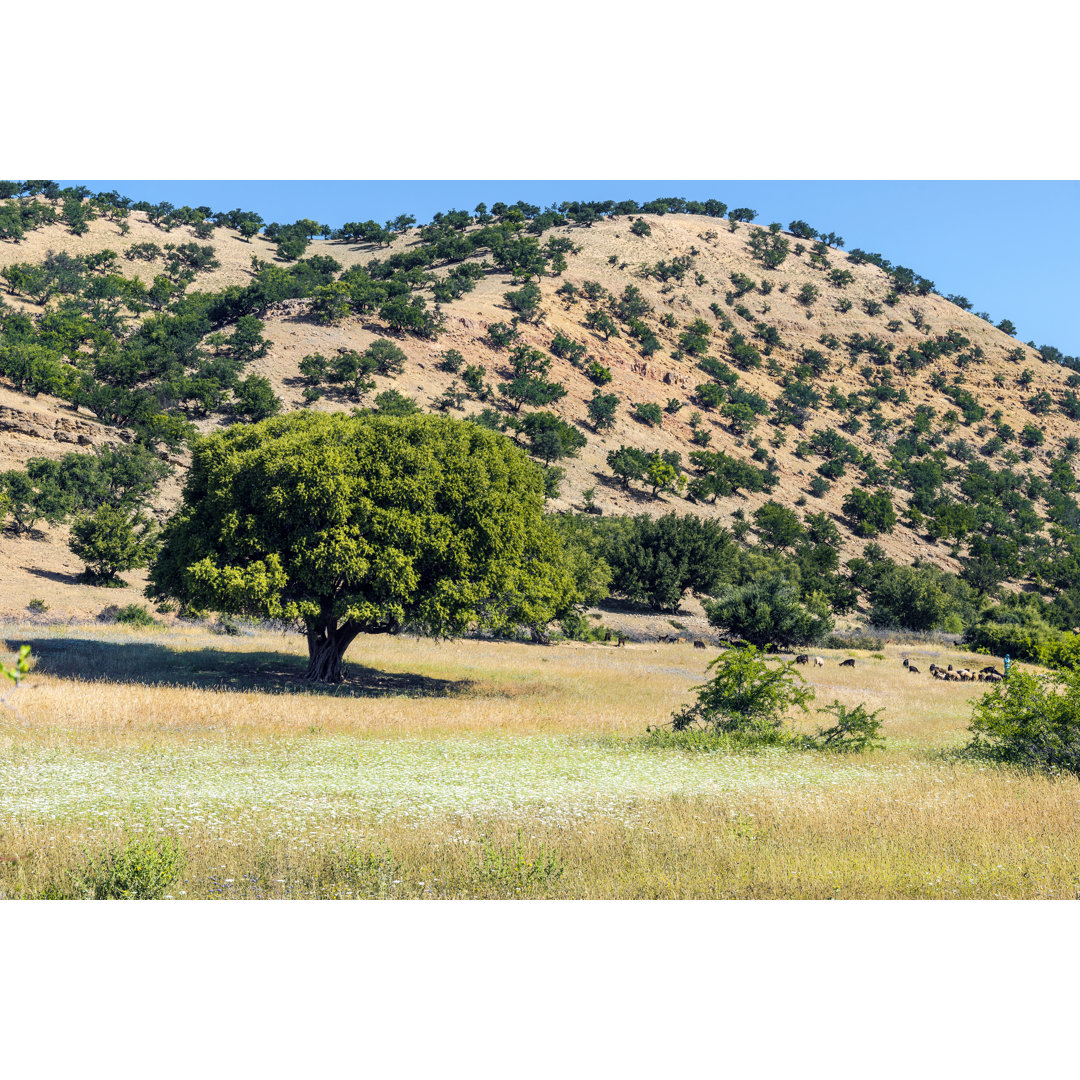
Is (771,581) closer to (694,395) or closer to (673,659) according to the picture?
(673,659)

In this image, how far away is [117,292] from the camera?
97500mm

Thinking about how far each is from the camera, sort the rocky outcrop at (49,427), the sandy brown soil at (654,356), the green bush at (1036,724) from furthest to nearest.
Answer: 1. the sandy brown soil at (654,356)
2. the rocky outcrop at (49,427)
3. the green bush at (1036,724)

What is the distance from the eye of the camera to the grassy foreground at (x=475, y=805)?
873 centimetres

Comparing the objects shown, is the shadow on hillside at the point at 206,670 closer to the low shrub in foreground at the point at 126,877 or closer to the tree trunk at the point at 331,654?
the tree trunk at the point at 331,654

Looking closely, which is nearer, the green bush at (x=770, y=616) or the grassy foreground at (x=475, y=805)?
the grassy foreground at (x=475, y=805)

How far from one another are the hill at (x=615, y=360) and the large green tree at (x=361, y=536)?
27803mm

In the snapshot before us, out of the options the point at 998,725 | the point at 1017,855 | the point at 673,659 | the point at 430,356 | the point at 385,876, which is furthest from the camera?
the point at 430,356

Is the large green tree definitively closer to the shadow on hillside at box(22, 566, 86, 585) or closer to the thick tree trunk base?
the thick tree trunk base

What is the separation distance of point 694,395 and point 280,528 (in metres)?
89.9

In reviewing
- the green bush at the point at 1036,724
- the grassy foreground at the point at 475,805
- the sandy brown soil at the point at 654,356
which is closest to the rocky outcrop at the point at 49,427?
the sandy brown soil at the point at 654,356

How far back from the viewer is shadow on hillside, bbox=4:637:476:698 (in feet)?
77.4

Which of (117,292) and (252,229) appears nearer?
(117,292)

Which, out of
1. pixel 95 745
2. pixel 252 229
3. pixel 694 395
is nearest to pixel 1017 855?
pixel 95 745

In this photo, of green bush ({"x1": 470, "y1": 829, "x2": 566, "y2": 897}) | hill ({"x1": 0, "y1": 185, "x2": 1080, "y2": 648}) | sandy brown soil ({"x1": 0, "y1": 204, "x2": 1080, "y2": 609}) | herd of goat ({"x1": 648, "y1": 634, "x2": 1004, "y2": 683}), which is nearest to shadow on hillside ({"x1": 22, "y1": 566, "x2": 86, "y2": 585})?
hill ({"x1": 0, "y1": 185, "x2": 1080, "y2": 648})
